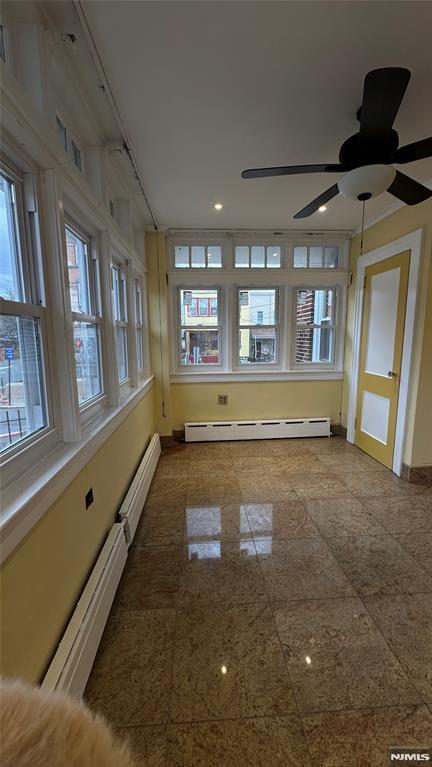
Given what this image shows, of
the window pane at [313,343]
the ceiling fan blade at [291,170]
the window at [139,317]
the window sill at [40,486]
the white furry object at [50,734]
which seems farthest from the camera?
the window pane at [313,343]

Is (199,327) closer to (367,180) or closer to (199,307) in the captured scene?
(199,307)

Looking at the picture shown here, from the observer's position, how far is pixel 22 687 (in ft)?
1.59

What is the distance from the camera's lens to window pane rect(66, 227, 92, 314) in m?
1.74

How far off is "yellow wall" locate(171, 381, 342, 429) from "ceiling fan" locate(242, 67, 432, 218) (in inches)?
104

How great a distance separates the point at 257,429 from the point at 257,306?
1.64 m

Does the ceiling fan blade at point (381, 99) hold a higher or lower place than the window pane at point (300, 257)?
lower

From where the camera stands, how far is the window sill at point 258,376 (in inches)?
163

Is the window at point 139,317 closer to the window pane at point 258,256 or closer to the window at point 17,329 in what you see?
the window pane at point 258,256

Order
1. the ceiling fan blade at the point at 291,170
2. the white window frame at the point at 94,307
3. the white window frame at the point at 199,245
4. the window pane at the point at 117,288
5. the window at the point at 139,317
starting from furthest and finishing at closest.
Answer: the white window frame at the point at 199,245 → the window at the point at 139,317 → the window pane at the point at 117,288 → the white window frame at the point at 94,307 → the ceiling fan blade at the point at 291,170

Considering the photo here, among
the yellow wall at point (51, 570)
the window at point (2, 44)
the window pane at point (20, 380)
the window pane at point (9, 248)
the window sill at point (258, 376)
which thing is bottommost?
the yellow wall at point (51, 570)

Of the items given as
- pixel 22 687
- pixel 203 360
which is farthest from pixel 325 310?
pixel 22 687

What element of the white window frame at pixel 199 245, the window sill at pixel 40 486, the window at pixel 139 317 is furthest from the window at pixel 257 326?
the window sill at pixel 40 486

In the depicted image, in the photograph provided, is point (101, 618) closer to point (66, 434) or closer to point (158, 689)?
point (158, 689)

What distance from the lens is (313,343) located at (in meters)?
4.30
